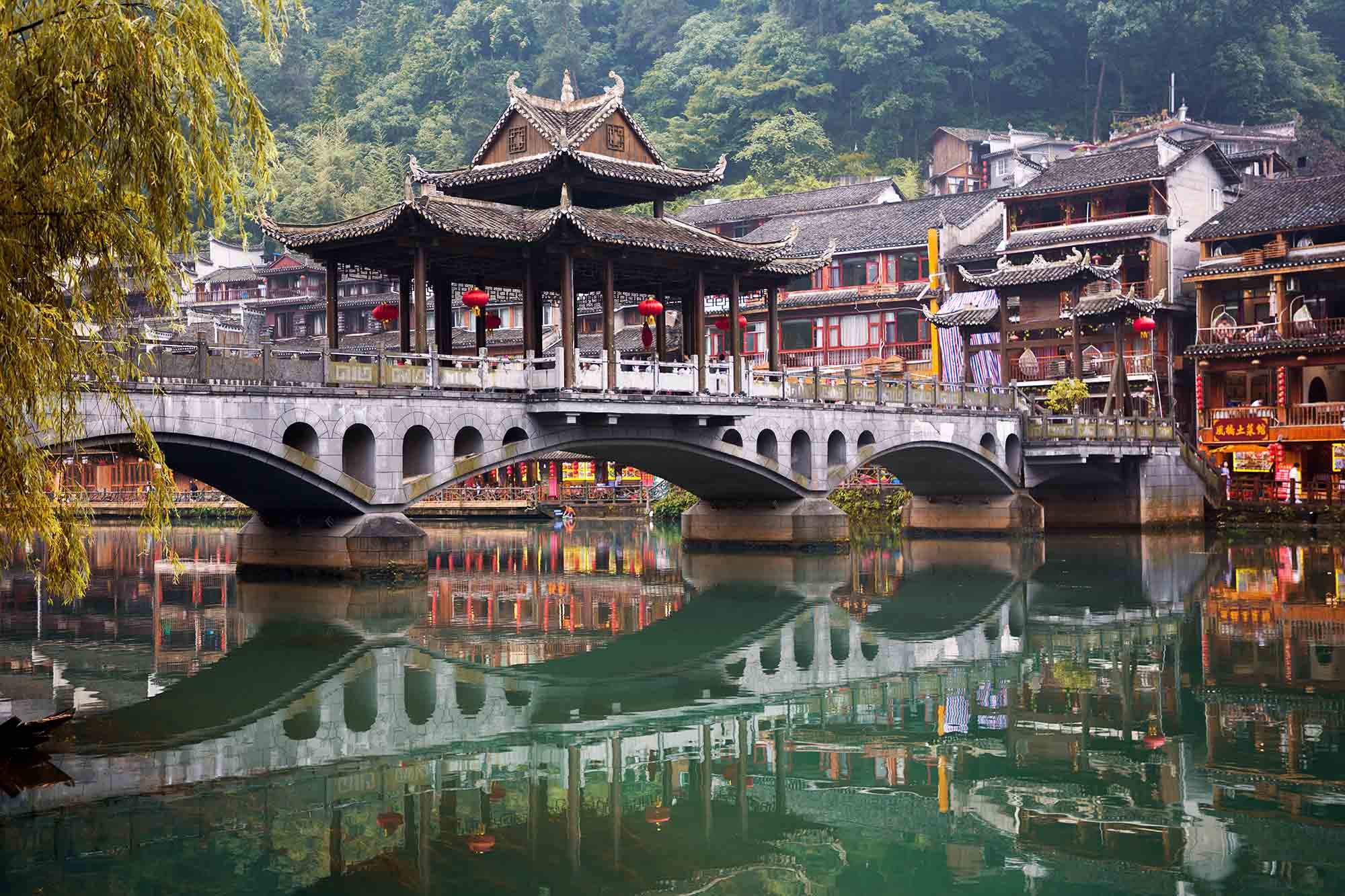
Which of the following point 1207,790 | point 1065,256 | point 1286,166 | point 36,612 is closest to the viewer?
point 1207,790

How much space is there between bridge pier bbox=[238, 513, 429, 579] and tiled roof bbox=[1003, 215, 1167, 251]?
3653cm

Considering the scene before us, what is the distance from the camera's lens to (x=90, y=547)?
5566 centimetres

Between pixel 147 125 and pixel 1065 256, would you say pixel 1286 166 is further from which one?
pixel 147 125

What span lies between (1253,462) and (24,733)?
48.0m

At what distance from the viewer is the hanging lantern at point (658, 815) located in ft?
49.9

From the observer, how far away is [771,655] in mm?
26891

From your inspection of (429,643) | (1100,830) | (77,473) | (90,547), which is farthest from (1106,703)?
(77,473)

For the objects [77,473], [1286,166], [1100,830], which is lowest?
[1100,830]

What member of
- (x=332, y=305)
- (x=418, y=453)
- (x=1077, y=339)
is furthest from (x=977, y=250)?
(x=418, y=453)

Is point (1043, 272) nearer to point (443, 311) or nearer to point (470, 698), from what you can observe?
point (443, 311)

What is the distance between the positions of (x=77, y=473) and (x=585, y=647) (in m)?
57.8

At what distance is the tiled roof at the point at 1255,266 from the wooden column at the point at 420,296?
113 ft

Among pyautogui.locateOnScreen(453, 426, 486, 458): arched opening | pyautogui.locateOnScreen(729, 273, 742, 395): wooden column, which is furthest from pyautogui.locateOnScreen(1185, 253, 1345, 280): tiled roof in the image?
pyautogui.locateOnScreen(453, 426, 486, 458): arched opening

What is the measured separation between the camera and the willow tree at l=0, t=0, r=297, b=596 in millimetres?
12477
